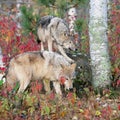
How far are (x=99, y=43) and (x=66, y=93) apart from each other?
133cm

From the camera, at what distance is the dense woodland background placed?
7.54 m

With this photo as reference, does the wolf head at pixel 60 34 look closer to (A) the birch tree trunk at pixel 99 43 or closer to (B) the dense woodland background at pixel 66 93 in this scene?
(B) the dense woodland background at pixel 66 93

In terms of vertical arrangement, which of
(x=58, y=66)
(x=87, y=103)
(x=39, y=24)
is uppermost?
(x=39, y=24)

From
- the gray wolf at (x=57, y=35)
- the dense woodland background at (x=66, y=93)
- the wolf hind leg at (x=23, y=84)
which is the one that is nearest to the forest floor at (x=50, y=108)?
the dense woodland background at (x=66, y=93)

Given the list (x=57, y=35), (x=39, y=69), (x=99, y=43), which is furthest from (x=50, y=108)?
(x=57, y=35)

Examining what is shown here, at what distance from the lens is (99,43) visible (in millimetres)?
9688

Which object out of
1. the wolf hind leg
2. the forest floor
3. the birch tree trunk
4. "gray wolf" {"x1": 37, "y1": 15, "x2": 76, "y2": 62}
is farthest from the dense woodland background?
"gray wolf" {"x1": 37, "y1": 15, "x2": 76, "y2": 62}

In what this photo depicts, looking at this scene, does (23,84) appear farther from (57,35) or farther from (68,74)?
(57,35)

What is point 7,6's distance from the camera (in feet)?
92.0

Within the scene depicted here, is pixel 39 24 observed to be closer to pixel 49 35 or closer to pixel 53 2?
pixel 49 35

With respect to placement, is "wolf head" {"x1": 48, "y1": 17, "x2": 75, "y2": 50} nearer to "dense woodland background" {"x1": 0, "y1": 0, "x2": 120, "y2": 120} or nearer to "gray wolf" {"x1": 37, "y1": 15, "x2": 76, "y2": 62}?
"gray wolf" {"x1": 37, "y1": 15, "x2": 76, "y2": 62}

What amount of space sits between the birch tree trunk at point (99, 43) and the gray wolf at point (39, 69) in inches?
23.2

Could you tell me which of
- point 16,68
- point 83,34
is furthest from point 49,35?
point 16,68

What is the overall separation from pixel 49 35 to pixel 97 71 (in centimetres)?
203
